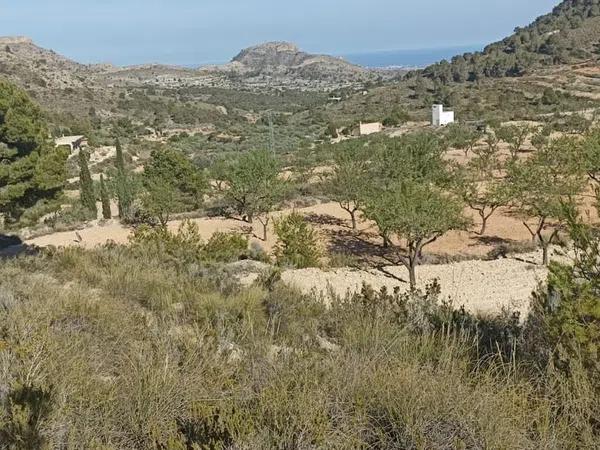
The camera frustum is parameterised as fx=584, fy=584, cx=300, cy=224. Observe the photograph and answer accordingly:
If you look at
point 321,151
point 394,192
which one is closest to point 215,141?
point 321,151

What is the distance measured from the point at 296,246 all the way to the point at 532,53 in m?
99.0

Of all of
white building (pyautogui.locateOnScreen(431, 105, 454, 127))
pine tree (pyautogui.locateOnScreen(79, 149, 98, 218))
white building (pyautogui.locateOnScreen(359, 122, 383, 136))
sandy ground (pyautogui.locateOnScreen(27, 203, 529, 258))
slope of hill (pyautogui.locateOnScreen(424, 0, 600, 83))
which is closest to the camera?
sandy ground (pyautogui.locateOnScreen(27, 203, 529, 258))

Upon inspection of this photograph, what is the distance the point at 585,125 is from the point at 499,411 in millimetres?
49301

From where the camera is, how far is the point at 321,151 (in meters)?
49.4

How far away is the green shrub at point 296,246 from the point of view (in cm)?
1725

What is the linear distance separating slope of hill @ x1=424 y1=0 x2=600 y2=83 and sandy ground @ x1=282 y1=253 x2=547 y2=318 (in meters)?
84.1

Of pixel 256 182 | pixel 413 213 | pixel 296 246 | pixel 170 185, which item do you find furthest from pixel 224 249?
pixel 170 185

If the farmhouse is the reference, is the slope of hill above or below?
above

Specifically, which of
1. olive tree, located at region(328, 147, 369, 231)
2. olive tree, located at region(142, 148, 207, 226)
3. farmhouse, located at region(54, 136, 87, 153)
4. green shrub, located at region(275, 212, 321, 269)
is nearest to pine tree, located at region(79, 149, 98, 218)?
olive tree, located at region(142, 148, 207, 226)

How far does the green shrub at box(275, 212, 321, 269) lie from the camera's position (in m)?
17.2

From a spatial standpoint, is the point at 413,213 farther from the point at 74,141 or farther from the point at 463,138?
the point at 74,141

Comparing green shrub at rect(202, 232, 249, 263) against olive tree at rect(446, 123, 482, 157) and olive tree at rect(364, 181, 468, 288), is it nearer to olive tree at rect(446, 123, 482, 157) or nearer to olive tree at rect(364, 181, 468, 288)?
olive tree at rect(364, 181, 468, 288)

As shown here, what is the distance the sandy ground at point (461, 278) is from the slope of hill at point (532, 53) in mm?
84093

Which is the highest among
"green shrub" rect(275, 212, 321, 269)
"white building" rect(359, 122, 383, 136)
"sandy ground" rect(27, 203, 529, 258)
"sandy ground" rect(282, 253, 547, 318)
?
"white building" rect(359, 122, 383, 136)
